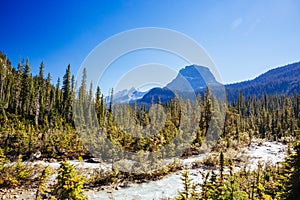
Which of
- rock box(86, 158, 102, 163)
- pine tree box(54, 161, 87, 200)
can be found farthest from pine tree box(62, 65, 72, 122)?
pine tree box(54, 161, 87, 200)

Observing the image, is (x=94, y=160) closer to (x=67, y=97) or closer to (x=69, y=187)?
(x=69, y=187)

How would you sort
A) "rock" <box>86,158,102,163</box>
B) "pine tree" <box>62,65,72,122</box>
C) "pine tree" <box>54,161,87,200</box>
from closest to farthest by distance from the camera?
"pine tree" <box>54,161,87,200</box>, "rock" <box>86,158,102,163</box>, "pine tree" <box>62,65,72,122</box>

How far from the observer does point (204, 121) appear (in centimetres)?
3238

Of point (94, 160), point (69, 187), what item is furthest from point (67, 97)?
point (69, 187)

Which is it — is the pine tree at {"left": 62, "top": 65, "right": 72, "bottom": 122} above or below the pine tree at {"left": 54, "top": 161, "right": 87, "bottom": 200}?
above

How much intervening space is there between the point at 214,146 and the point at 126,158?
13.2 m

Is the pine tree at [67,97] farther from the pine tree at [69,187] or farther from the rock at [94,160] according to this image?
the pine tree at [69,187]

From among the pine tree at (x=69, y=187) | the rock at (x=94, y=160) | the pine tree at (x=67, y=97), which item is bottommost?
the rock at (x=94, y=160)

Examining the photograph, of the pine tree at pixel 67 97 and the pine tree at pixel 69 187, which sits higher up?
the pine tree at pixel 67 97

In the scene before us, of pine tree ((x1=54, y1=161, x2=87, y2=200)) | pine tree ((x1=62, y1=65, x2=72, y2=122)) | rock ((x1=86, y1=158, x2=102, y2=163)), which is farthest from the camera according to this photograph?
pine tree ((x1=62, y1=65, x2=72, y2=122))

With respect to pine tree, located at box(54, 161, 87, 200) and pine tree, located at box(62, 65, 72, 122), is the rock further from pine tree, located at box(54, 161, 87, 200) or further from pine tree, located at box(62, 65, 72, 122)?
pine tree, located at box(62, 65, 72, 122)

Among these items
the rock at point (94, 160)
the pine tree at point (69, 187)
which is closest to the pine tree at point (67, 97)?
the rock at point (94, 160)

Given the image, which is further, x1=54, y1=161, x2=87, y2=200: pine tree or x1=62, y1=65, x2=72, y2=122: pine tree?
x1=62, y1=65, x2=72, y2=122: pine tree

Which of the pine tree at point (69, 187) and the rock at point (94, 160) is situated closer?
the pine tree at point (69, 187)
